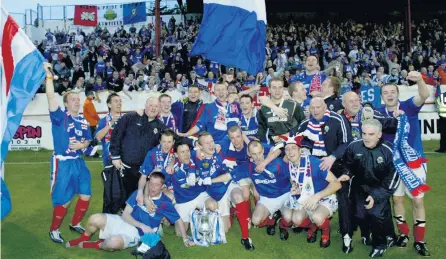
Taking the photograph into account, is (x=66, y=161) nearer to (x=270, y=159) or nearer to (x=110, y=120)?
(x=110, y=120)

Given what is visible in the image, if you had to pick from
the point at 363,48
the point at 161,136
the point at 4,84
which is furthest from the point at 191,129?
the point at 363,48

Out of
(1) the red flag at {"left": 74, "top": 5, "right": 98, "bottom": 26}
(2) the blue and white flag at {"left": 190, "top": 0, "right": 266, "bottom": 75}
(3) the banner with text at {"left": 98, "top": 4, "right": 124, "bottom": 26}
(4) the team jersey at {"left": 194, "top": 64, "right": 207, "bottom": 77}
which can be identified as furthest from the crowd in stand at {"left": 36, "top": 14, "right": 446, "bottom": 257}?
(3) the banner with text at {"left": 98, "top": 4, "right": 124, "bottom": 26}

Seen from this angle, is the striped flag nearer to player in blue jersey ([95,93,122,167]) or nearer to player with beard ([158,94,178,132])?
player in blue jersey ([95,93,122,167])

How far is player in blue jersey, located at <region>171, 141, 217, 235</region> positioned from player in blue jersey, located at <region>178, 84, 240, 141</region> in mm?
1413

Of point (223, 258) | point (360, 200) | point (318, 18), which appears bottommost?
point (223, 258)

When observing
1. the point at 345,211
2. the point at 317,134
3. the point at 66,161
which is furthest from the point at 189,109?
the point at 345,211

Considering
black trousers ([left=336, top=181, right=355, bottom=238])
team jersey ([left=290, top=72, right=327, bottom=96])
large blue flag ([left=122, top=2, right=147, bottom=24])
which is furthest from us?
large blue flag ([left=122, top=2, right=147, bottom=24])

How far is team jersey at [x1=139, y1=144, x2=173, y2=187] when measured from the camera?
6.96 meters

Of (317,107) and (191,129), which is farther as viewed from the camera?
(191,129)

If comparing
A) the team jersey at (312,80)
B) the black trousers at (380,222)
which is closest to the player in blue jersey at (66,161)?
the team jersey at (312,80)

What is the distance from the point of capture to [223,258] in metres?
6.12

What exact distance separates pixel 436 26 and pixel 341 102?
23.9m

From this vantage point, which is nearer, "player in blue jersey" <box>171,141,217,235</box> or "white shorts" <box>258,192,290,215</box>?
"player in blue jersey" <box>171,141,217,235</box>

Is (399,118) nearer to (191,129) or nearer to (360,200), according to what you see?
(360,200)
